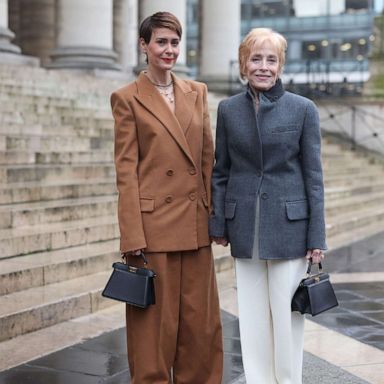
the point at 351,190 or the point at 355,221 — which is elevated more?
the point at 351,190

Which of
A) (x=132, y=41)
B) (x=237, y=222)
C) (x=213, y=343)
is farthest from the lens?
(x=132, y=41)

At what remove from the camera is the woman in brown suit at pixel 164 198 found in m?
3.76

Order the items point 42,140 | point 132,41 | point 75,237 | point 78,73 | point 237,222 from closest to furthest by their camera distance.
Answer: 1. point 237,222
2. point 75,237
3. point 42,140
4. point 78,73
5. point 132,41

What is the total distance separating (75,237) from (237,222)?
420cm

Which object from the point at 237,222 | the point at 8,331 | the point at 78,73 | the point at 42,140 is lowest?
the point at 8,331

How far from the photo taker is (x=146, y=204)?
3.80m

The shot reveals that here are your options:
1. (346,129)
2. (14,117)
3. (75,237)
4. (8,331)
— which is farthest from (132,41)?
(8,331)

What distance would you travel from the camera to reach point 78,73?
15758mm

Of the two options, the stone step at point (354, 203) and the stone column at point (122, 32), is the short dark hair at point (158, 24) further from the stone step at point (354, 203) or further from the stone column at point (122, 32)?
the stone column at point (122, 32)

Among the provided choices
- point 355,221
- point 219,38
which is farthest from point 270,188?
point 219,38

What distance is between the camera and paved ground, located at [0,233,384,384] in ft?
15.8

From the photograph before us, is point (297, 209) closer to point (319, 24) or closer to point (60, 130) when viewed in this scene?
point (60, 130)

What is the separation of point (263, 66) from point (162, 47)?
0.51 m

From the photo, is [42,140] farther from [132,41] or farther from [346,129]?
[132,41]
